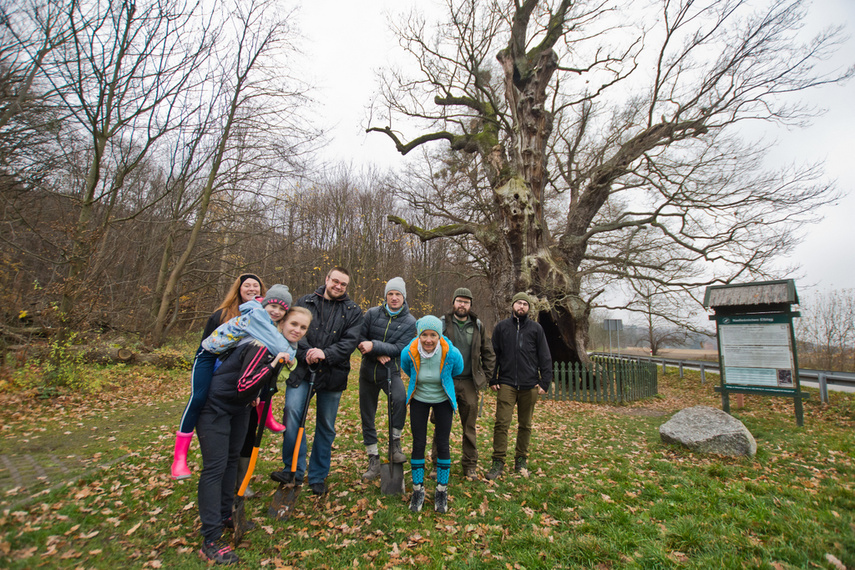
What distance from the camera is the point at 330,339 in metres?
4.03

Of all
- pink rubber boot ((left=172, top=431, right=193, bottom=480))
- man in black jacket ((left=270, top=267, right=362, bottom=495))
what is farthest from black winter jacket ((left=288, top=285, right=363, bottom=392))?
pink rubber boot ((left=172, top=431, right=193, bottom=480))

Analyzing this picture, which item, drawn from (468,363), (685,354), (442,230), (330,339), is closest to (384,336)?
(330,339)

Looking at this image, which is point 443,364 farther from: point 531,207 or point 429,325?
point 531,207

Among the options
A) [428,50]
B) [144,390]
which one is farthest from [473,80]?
[144,390]

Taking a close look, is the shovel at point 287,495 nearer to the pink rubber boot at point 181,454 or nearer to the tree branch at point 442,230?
the pink rubber boot at point 181,454

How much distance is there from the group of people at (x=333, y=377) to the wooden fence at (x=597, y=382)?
713cm

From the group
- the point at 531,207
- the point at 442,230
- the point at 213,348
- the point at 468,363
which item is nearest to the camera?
the point at 213,348

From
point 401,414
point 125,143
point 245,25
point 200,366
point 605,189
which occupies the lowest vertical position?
point 401,414

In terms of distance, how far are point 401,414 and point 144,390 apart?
7.62 meters

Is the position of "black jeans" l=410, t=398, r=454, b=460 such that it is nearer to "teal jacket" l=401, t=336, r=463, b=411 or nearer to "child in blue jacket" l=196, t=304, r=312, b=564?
"teal jacket" l=401, t=336, r=463, b=411

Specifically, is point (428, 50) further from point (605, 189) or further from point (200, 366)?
point (200, 366)

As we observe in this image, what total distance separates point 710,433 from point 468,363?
4.01 m

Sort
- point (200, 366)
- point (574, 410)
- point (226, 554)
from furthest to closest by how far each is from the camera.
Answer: point (574, 410) → point (200, 366) → point (226, 554)

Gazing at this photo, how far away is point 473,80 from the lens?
1452 cm
